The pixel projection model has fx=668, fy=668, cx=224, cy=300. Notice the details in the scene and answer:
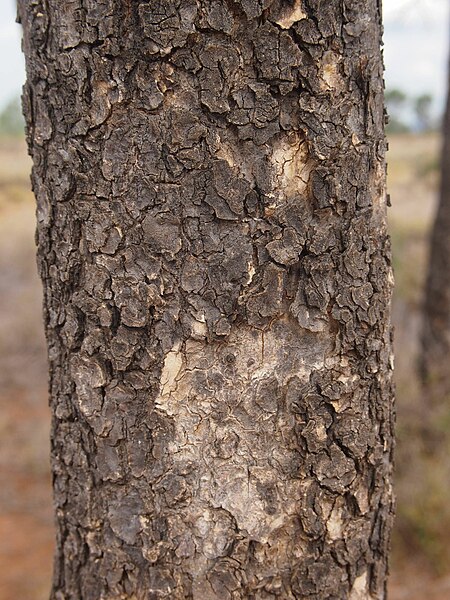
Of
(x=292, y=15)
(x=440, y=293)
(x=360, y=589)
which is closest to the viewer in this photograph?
(x=292, y=15)

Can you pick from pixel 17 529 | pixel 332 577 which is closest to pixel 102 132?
pixel 332 577

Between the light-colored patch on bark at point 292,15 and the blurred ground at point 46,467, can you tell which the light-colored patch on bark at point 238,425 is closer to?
the light-colored patch on bark at point 292,15

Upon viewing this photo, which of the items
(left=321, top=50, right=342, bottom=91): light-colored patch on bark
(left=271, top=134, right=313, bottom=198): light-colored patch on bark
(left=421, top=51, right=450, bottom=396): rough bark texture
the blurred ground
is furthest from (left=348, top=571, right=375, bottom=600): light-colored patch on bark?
(left=421, top=51, right=450, bottom=396): rough bark texture

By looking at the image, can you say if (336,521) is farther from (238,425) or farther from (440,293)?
(440,293)

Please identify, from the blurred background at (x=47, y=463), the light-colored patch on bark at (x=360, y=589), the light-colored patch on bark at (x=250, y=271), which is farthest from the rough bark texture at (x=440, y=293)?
the light-colored patch on bark at (x=250, y=271)

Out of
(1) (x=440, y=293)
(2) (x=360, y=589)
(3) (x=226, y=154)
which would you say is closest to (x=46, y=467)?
(1) (x=440, y=293)

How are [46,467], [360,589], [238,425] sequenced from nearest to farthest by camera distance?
1. [238,425]
2. [360,589]
3. [46,467]

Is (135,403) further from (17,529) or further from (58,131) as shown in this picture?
(17,529)
